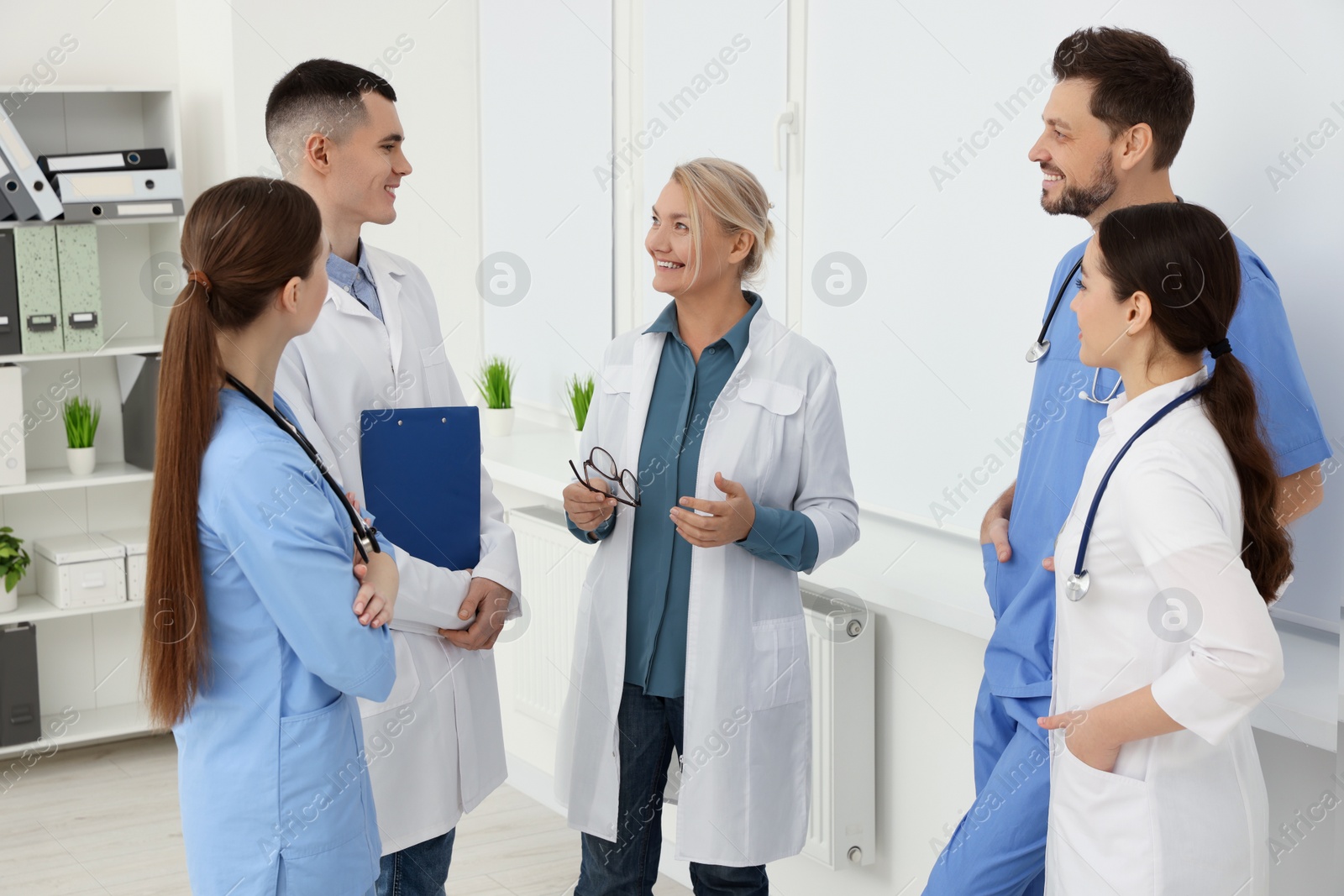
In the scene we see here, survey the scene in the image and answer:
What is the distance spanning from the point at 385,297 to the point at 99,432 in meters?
2.67

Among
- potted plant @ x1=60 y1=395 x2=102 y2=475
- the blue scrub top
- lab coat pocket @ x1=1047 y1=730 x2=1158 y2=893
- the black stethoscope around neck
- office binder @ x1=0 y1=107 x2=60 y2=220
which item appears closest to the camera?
lab coat pocket @ x1=1047 y1=730 x2=1158 y2=893

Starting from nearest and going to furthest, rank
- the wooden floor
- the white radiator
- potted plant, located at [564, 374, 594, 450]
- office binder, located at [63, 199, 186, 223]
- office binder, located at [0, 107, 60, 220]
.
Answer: the white radiator, the wooden floor, potted plant, located at [564, 374, 594, 450], office binder, located at [0, 107, 60, 220], office binder, located at [63, 199, 186, 223]

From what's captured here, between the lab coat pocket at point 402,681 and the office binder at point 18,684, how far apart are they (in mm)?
2507

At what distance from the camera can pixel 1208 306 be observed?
4.81ft

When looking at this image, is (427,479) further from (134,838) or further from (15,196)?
(15,196)

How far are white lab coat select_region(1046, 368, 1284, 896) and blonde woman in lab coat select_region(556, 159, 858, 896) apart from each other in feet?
Result: 2.17

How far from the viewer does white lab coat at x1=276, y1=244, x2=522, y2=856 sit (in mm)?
1925

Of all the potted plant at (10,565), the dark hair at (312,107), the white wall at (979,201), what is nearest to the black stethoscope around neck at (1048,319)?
the white wall at (979,201)

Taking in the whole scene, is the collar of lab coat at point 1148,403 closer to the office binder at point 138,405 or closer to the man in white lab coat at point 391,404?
the man in white lab coat at point 391,404

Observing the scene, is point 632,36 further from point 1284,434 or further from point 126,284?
point 1284,434

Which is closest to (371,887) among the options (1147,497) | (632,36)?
(1147,497)

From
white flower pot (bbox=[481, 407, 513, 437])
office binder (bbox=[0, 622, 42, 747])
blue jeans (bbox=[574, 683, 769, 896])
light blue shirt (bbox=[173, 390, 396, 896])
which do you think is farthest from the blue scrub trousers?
office binder (bbox=[0, 622, 42, 747])

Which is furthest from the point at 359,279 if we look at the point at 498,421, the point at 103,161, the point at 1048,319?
the point at 103,161

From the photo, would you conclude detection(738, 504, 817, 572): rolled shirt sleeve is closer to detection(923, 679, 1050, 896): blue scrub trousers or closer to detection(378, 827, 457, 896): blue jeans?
detection(923, 679, 1050, 896): blue scrub trousers
